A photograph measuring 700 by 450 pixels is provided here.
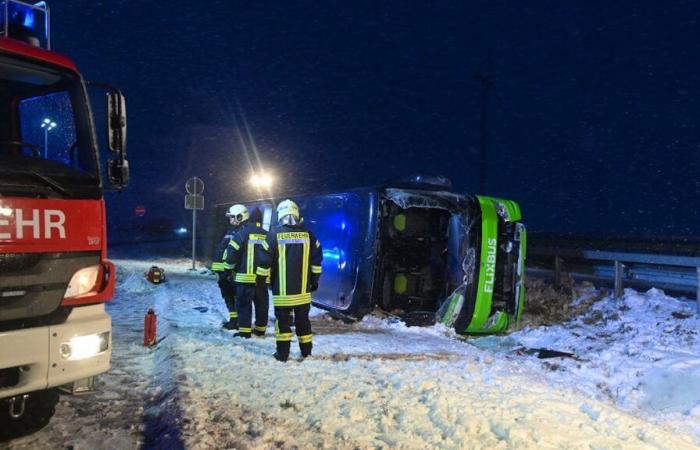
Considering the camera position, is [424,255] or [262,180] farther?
[262,180]

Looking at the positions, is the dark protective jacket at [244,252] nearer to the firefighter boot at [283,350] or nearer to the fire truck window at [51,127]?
the firefighter boot at [283,350]

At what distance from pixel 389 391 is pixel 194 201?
11.4 metres

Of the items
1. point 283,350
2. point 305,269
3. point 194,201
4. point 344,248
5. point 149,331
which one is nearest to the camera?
point 283,350

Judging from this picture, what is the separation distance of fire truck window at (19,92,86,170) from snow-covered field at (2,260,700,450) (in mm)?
2077

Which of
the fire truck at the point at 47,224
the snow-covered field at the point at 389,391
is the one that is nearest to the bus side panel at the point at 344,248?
the snow-covered field at the point at 389,391

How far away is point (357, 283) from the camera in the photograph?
334 inches

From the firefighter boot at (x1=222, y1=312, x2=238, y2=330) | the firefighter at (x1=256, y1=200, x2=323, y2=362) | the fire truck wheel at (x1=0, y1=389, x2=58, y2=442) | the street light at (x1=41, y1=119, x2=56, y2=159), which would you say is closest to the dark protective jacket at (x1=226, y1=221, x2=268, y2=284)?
the firefighter boot at (x1=222, y1=312, x2=238, y2=330)

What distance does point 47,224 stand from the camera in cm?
371

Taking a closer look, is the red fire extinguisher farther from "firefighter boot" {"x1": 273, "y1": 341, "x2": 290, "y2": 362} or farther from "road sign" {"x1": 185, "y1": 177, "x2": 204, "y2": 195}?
"road sign" {"x1": 185, "y1": 177, "x2": 204, "y2": 195}

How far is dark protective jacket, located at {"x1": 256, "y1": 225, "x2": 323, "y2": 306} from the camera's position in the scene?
6004mm

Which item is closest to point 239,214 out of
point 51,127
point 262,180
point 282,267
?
point 282,267

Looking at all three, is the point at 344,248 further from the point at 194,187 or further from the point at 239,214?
the point at 194,187

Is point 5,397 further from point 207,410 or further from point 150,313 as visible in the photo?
point 150,313

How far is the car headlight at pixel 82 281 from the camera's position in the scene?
152 inches
